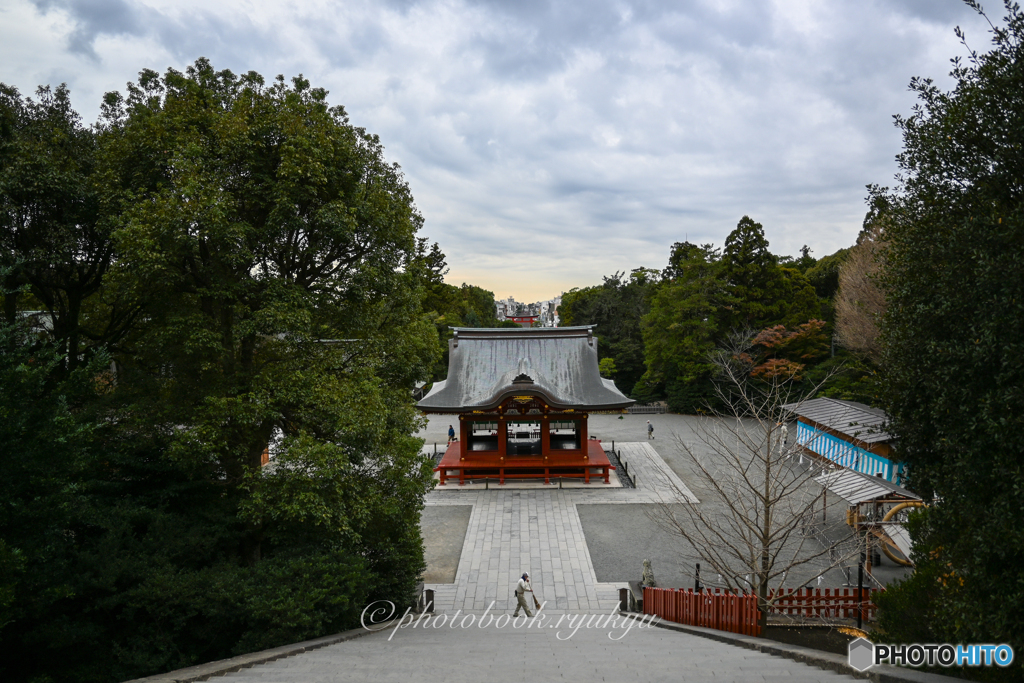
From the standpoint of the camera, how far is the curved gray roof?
17.9 m

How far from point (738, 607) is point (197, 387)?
9.14 m

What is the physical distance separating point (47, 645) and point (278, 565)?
9.04 ft

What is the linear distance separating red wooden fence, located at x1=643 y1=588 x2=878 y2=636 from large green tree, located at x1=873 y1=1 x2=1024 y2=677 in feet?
6.97

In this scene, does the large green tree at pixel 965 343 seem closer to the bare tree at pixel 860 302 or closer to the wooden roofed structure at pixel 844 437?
the wooden roofed structure at pixel 844 437

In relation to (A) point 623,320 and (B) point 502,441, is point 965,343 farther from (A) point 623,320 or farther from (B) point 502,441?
(A) point 623,320

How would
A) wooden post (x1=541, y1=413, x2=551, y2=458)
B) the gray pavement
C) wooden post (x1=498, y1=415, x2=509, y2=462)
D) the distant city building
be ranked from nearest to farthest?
the gray pavement < wooden post (x1=541, y1=413, x2=551, y2=458) < wooden post (x1=498, y1=415, x2=509, y2=462) < the distant city building

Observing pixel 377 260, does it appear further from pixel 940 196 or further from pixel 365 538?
pixel 940 196

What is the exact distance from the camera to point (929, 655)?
17.1 ft

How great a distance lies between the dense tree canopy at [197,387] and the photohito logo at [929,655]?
6.48 m

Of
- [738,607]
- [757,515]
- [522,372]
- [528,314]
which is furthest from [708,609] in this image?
[528,314]

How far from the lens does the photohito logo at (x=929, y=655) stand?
14.4 feet

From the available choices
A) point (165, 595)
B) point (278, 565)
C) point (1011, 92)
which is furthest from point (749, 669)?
point (165, 595)

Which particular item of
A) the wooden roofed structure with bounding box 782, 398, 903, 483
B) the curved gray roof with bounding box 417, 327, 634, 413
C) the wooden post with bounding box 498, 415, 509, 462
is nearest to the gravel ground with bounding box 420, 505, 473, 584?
the wooden post with bounding box 498, 415, 509, 462

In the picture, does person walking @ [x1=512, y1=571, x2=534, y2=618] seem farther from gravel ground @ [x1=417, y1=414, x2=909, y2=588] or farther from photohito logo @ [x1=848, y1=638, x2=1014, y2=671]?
photohito logo @ [x1=848, y1=638, x2=1014, y2=671]
